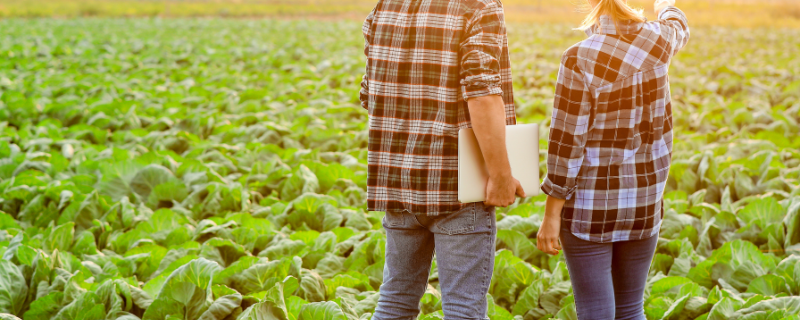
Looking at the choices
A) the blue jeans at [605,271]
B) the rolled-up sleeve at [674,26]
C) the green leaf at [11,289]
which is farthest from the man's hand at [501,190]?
the green leaf at [11,289]

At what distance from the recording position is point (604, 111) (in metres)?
1.66

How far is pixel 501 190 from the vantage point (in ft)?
5.43

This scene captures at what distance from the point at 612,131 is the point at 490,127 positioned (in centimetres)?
35

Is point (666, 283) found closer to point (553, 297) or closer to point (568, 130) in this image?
point (553, 297)

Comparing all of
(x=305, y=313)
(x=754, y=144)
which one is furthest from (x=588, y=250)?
(x=754, y=144)

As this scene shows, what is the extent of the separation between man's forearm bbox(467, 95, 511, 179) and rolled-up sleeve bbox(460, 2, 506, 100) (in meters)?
0.02

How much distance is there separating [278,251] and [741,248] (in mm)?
2169

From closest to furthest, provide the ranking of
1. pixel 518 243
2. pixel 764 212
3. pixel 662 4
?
pixel 662 4, pixel 518 243, pixel 764 212

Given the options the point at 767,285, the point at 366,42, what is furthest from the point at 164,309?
the point at 767,285

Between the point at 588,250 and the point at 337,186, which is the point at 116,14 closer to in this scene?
the point at 337,186

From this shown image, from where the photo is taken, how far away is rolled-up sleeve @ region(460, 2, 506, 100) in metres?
1.56

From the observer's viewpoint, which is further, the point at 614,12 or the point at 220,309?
the point at 220,309

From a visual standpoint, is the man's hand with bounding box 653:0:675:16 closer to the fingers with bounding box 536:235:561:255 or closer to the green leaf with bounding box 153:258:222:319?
the fingers with bounding box 536:235:561:255

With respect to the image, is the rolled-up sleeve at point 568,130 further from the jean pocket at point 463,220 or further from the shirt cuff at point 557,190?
the jean pocket at point 463,220
